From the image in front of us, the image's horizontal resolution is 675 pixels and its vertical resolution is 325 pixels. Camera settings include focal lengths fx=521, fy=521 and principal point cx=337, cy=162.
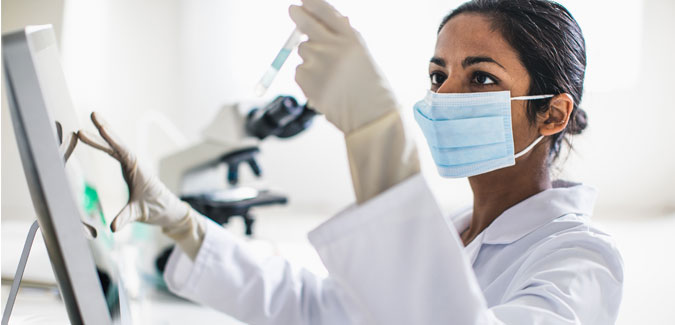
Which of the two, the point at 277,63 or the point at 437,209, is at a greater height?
the point at 277,63

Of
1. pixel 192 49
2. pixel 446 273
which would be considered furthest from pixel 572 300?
pixel 192 49

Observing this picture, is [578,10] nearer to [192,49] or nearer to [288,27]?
[288,27]

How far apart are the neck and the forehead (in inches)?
7.8

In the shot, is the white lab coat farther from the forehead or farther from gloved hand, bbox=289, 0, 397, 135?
the forehead

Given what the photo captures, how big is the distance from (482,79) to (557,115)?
160 millimetres

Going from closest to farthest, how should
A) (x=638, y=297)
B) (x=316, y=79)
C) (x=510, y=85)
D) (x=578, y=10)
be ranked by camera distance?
1. (x=316, y=79)
2. (x=510, y=85)
3. (x=638, y=297)
4. (x=578, y=10)

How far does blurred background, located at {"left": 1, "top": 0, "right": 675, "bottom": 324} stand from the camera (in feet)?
11.3

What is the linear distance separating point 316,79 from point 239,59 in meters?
3.52

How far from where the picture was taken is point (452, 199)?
12.6 feet

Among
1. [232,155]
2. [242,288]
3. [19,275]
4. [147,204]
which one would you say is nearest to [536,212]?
[242,288]

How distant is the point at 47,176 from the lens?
1.57ft

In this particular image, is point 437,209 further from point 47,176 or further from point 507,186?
point 507,186

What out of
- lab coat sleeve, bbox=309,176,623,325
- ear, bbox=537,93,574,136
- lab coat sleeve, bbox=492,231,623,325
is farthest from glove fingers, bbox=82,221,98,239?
ear, bbox=537,93,574,136

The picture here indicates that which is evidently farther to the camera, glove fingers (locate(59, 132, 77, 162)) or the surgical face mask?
the surgical face mask
